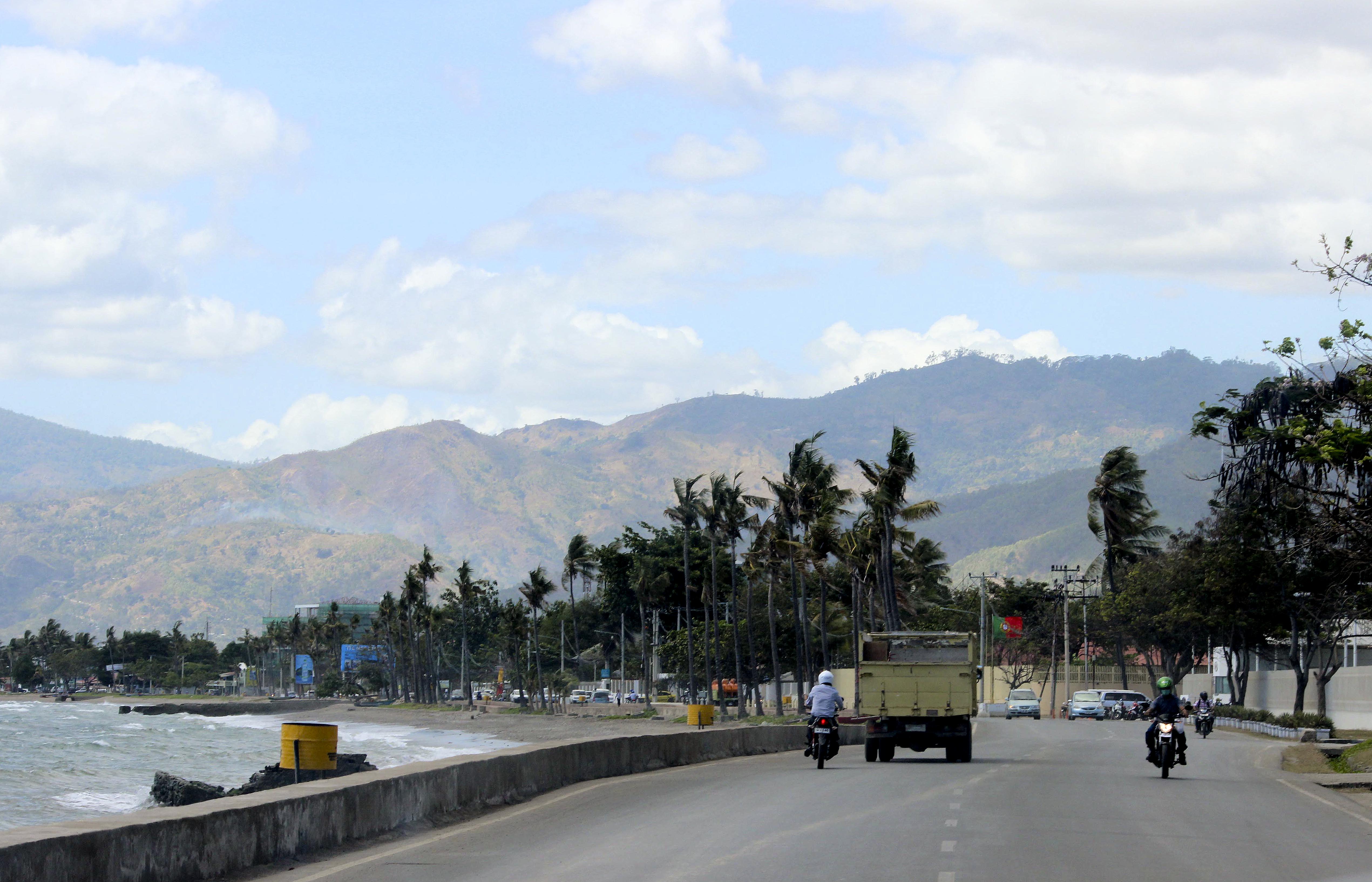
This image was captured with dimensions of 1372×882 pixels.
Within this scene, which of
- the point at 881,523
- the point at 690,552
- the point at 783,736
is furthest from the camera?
the point at 690,552

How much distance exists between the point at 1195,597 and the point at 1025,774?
38568 millimetres

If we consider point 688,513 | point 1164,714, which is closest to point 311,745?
point 1164,714

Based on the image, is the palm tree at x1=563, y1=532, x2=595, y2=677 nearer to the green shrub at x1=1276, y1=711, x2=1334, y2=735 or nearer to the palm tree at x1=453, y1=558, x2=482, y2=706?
the palm tree at x1=453, y1=558, x2=482, y2=706

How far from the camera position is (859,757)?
3253cm

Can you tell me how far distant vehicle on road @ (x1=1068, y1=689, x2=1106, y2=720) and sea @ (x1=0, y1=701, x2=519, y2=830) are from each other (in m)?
27.8

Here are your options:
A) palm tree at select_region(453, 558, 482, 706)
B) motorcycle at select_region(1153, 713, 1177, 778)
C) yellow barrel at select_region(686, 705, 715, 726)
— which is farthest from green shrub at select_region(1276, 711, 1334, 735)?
palm tree at select_region(453, 558, 482, 706)

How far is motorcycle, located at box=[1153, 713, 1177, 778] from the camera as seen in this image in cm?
2445

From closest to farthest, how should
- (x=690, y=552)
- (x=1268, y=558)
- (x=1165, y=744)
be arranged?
(x=1165, y=744), (x=1268, y=558), (x=690, y=552)

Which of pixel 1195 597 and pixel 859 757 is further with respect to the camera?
pixel 1195 597

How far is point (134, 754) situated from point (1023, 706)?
44.3 meters

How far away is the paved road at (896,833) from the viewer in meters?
12.7

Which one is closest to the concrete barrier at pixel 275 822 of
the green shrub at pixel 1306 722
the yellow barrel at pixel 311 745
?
the yellow barrel at pixel 311 745

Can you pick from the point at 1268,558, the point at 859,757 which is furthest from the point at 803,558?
the point at 859,757

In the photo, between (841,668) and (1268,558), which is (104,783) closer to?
(1268,558)
